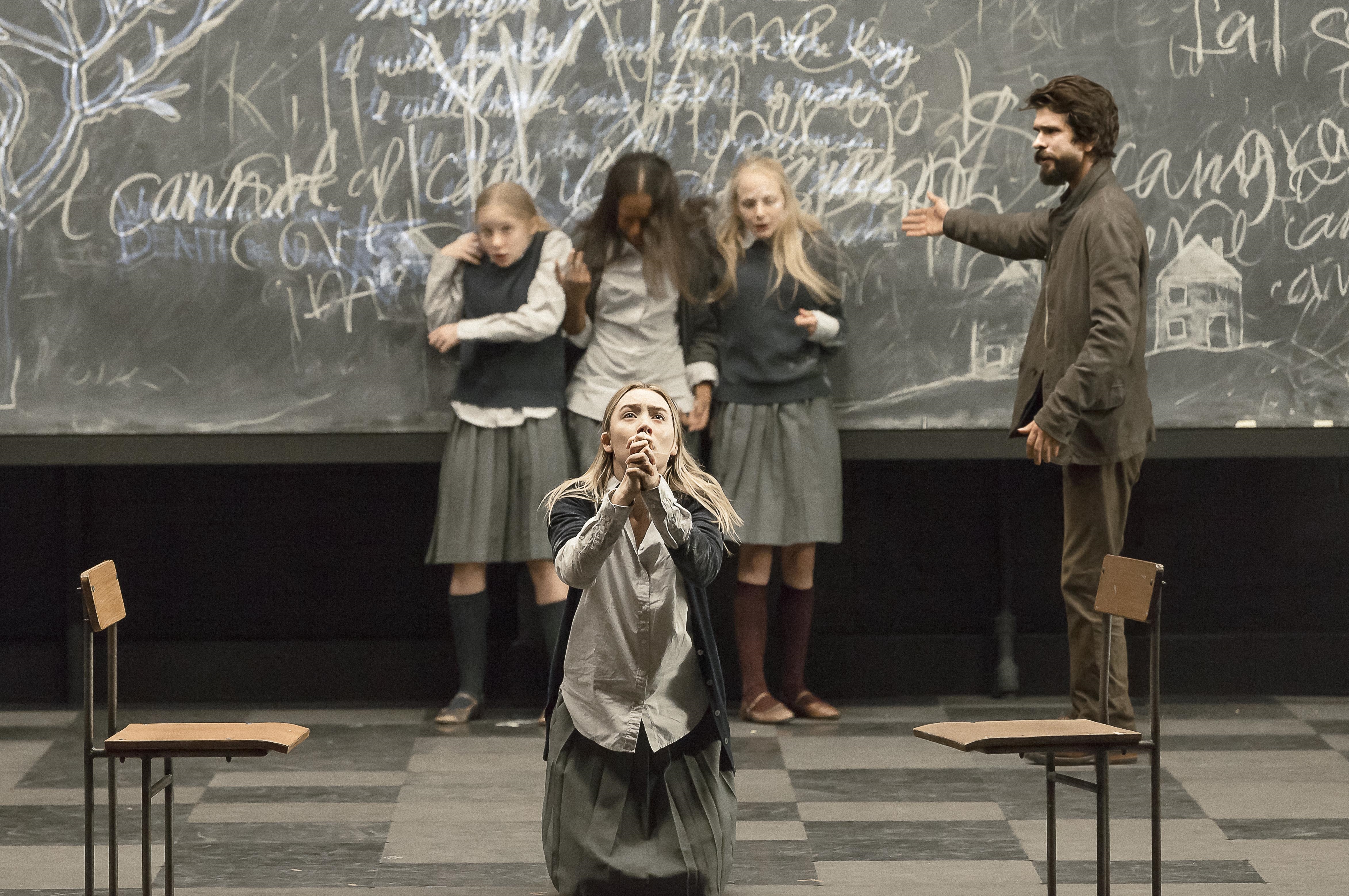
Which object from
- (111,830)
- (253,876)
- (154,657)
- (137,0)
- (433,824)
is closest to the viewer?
(111,830)

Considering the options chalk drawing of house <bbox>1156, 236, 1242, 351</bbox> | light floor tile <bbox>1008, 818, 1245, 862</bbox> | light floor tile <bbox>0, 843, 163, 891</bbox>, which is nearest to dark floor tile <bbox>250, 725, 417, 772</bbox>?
light floor tile <bbox>0, 843, 163, 891</bbox>

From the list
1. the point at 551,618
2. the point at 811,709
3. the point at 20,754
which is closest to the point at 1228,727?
the point at 811,709

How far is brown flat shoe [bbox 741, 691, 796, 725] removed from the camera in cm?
524

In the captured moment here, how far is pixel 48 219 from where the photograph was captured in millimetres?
5051

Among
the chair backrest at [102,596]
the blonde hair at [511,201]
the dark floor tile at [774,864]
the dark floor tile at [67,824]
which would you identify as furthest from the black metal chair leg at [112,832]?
the blonde hair at [511,201]

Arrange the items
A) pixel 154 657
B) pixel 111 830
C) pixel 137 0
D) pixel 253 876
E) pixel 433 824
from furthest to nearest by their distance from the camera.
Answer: pixel 154 657 → pixel 137 0 → pixel 433 824 → pixel 253 876 → pixel 111 830

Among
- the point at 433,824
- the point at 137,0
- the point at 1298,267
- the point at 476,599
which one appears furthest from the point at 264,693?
the point at 1298,267

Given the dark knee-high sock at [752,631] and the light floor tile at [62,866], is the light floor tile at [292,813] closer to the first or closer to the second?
the light floor tile at [62,866]

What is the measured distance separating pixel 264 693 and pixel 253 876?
73.7 inches

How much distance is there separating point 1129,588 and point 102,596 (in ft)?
6.79

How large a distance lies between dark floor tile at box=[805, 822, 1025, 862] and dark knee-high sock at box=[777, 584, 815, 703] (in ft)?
3.93

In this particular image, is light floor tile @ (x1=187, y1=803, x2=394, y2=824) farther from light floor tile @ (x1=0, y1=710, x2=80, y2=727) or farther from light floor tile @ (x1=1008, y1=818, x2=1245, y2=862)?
light floor tile @ (x1=1008, y1=818, x2=1245, y2=862)

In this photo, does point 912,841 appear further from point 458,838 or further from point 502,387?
point 502,387

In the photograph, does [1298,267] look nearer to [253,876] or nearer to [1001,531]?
[1001,531]
